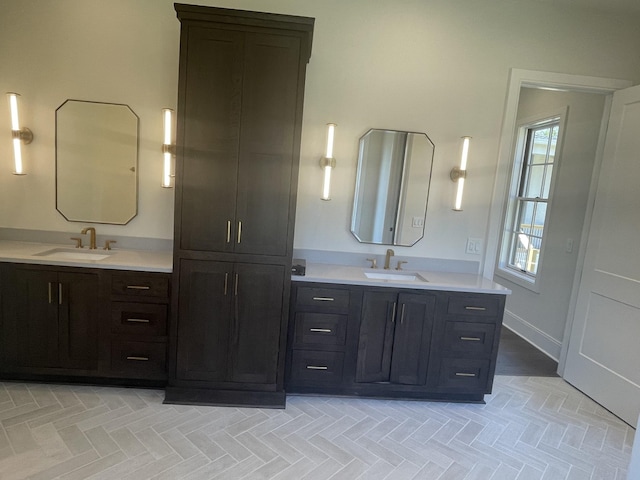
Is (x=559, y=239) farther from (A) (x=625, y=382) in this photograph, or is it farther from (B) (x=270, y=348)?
(B) (x=270, y=348)

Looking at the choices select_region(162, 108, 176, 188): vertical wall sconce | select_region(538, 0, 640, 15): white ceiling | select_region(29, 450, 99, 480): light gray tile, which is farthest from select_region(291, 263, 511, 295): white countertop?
select_region(538, 0, 640, 15): white ceiling

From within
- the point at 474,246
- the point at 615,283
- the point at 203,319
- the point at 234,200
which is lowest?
the point at 203,319

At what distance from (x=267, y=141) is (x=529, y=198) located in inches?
135

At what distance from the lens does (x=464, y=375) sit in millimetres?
2732

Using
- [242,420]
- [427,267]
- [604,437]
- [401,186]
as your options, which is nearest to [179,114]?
[401,186]

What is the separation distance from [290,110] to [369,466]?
2.12m

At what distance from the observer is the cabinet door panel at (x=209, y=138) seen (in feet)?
7.50

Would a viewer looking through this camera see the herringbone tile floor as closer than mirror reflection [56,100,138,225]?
Yes

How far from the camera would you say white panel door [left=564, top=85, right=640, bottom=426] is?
2.69 m

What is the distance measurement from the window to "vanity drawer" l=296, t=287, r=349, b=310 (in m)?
2.63

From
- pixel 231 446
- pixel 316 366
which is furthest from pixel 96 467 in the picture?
pixel 316 366

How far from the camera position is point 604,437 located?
250 centimetres

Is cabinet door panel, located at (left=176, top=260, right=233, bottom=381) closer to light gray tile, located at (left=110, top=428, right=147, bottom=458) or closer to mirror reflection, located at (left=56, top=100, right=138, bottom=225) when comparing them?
light gray tile, located at (left=110, top=428, right=147, bottom=458)

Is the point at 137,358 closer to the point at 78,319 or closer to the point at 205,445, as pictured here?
the point at 78,319
